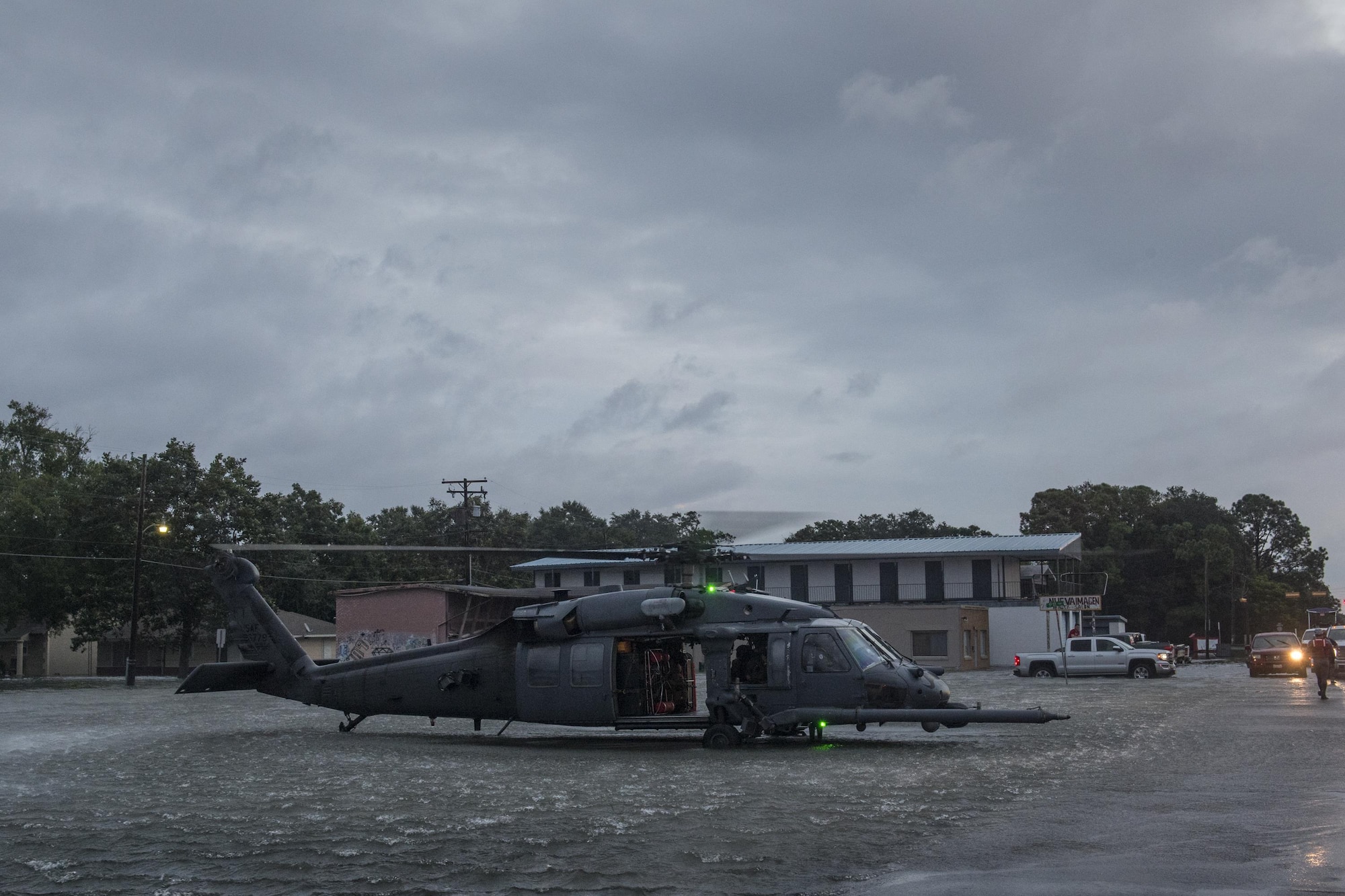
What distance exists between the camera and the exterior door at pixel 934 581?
203ft

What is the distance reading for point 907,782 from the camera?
1291 centimetres

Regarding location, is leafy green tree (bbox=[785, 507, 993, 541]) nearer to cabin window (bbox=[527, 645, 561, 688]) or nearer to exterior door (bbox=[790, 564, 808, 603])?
exterior door (bbox=[790, 564, 808, 603])

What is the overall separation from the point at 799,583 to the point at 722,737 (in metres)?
47.5

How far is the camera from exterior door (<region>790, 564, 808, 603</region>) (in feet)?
211

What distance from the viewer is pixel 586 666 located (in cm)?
1867

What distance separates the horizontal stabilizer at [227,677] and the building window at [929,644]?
130 feet

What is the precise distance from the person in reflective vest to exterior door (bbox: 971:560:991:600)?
105ft

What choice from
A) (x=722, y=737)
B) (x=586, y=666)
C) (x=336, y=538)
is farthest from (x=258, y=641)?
(x=336, y=538)

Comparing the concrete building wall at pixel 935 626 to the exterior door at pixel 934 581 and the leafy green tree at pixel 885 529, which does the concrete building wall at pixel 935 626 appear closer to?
the exterior door at pixel 934 581

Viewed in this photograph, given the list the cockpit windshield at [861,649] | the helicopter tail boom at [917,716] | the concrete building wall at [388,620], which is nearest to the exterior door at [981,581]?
the concrete building wall at [388,620]

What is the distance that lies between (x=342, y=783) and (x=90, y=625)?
48219 mm

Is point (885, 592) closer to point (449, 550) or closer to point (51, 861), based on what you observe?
point (449, 550)

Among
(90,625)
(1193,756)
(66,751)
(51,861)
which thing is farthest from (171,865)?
(90,625)

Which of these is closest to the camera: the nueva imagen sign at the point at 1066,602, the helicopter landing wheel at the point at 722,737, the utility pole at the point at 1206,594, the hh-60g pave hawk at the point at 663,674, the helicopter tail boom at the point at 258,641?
the hh-60g pave hawk at the point at 663,674
